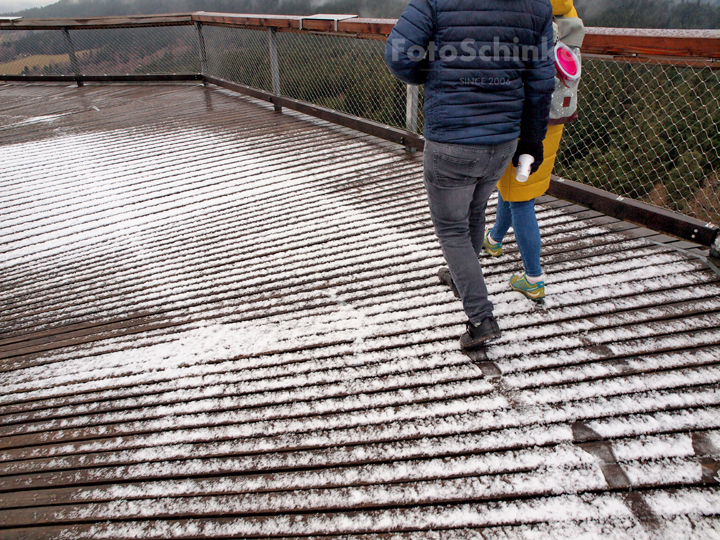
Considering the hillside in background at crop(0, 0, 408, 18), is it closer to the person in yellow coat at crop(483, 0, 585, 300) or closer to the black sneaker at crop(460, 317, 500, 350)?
the person in yellow coat at crop(483, 0, 585, 300)

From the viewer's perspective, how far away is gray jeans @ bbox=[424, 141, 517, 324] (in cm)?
171

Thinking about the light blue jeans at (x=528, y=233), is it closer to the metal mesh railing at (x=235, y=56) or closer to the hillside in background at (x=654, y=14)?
the metal mesh railing at (x=235, y=56)

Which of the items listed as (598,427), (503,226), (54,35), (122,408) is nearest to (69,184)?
(122,408)

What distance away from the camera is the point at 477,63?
154 centimetres

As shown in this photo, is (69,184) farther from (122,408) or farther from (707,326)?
(707,326)

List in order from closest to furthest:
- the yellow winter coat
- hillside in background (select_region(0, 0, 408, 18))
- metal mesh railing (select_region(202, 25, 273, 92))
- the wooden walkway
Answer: the wooden walkway
the yellow winter coat
metal mesh railing (select_region(202, 25, 273, 92))
hillside in background (select_region(0, 0, 408, 18))

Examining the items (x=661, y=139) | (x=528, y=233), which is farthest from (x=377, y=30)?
(x=661, y=139)

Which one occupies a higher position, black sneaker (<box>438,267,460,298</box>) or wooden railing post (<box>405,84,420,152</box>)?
wooden railing post (<box>405,84,420,152</box>)

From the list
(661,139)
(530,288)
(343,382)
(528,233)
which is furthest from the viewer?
(661,139)

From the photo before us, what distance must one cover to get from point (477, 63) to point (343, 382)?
54.0 inches

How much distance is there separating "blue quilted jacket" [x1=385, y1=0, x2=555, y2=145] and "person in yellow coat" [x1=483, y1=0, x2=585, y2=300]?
228 millimetres

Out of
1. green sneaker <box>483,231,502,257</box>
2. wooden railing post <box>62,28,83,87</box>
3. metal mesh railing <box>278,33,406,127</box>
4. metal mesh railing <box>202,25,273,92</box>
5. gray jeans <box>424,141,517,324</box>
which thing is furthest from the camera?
wooden railing post <box>62,28,83,87</box>

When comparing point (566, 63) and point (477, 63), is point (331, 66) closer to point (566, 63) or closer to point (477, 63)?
point (566, 63)

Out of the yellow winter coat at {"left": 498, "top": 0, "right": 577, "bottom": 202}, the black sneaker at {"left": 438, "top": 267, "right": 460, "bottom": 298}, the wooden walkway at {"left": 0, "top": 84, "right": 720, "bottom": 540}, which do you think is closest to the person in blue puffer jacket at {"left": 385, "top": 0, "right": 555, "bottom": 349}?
the yellow winter coat at {"left": 498, "top": 0, "right": 577, "bottom": 202}
